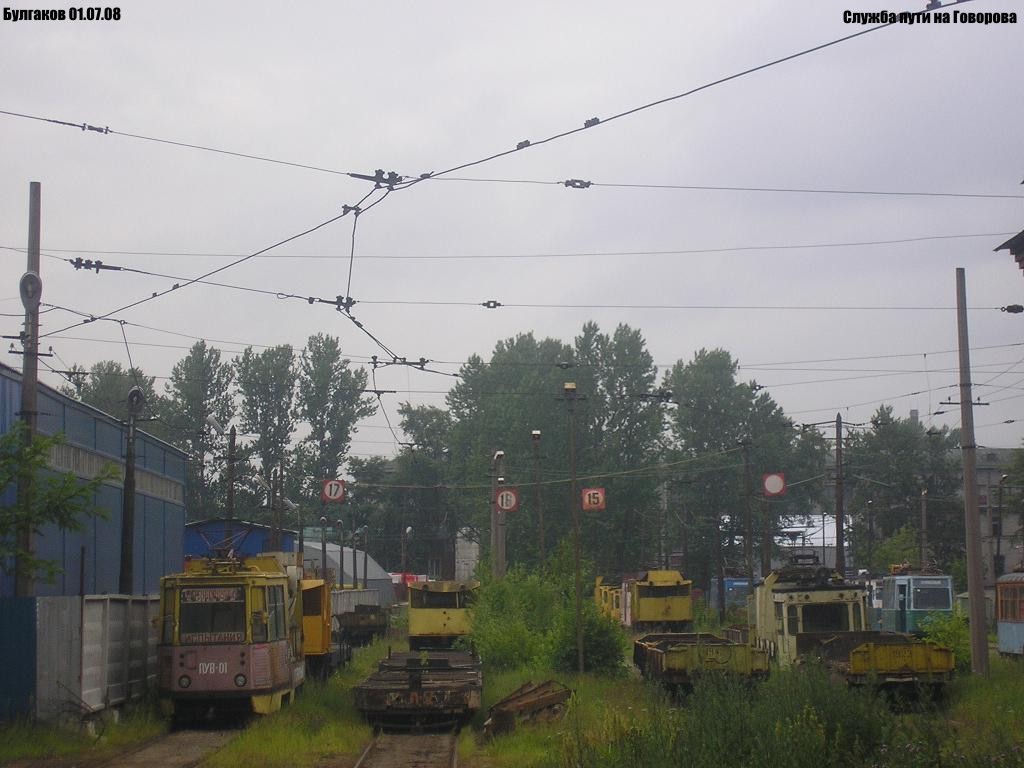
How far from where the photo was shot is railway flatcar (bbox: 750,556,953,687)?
67.7 feet

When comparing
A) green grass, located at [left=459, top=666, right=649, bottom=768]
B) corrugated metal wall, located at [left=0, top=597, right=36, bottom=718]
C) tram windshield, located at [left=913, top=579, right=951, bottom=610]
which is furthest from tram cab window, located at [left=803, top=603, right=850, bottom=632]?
tram windshield, located at [left=913, top=579, right=951, bottom=610]

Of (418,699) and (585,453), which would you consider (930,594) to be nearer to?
(418,699)

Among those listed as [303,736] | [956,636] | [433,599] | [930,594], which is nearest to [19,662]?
[303,736]

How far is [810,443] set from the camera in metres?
78.1

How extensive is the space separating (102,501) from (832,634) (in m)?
20.6

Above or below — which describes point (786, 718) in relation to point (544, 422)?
below

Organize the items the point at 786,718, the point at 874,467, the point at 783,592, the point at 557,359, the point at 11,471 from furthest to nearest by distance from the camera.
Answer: the point at 874,467, the point at 557,359, the point at 783,592, the point at 11,471, the point at 786,718

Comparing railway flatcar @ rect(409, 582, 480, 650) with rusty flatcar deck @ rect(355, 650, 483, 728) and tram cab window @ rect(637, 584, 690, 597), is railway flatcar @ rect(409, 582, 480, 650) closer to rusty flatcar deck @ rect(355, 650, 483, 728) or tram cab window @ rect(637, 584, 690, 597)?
tram cab window @ rect(637, 584, 690, 597)

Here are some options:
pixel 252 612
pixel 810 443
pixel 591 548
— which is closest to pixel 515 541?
pixel 591 548

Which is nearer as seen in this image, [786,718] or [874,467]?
[786,718]

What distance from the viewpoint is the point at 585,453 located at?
7169 centimetres

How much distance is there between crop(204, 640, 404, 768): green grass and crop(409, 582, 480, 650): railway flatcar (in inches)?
606

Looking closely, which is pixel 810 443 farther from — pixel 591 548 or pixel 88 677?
pixel 88 677

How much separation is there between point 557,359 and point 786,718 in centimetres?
6517
